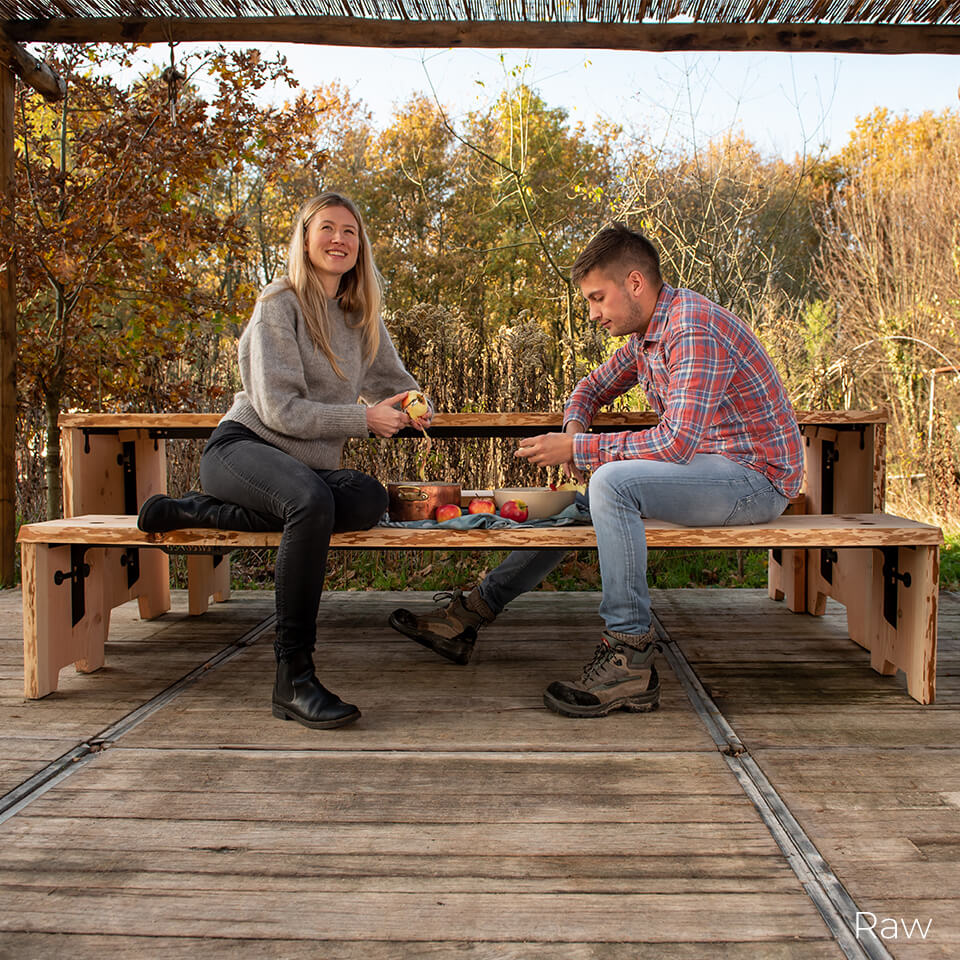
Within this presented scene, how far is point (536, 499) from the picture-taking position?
120 inches

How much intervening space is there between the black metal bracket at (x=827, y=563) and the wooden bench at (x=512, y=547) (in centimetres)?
56

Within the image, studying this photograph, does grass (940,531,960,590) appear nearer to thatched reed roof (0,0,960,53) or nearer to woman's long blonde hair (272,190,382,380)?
thatched reed roof (0,0,960,53)

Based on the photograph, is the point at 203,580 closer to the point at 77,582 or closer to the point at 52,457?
the point at 77,582

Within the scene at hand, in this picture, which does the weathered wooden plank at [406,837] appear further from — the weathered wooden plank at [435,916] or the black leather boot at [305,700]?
the black leather boot at [305,700]

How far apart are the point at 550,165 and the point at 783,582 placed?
17581 millimetres

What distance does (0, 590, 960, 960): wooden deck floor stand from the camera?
146 cm

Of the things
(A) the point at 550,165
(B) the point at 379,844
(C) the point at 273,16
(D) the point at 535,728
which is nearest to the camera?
(B) the point at 379,844

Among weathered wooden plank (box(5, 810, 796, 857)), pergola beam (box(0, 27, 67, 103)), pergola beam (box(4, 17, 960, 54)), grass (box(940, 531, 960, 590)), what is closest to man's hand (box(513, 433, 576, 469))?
weathered wooden plank (box(5, 810, 796, 857))

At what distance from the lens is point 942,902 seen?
154 cm

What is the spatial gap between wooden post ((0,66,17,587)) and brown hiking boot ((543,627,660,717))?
336 cm

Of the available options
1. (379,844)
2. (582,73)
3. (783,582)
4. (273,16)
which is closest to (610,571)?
(379,844)

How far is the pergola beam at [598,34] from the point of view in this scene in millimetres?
4051

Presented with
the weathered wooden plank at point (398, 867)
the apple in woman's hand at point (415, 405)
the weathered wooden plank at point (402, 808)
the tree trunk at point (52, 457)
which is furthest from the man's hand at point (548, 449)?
the tree trunk at point (52, 457)

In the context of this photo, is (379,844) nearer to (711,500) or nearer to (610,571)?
(610,571)
